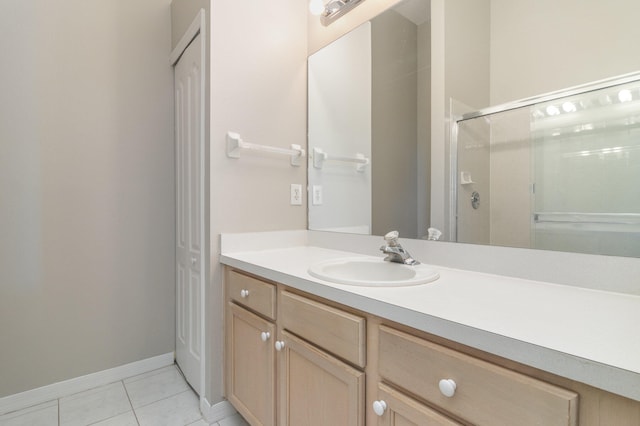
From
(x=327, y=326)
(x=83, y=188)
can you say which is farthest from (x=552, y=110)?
(x=83, y=188)

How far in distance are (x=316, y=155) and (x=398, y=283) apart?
112cm

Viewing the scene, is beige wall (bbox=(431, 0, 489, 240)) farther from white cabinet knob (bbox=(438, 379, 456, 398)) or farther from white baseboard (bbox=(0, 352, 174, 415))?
white baseboard (bbox=(0, 352, 174, 415))

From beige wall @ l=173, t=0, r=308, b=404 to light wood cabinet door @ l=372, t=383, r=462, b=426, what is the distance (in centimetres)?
99

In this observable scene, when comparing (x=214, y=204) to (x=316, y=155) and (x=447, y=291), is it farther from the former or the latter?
(x=447, y=291)

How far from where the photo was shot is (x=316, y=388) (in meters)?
0.96

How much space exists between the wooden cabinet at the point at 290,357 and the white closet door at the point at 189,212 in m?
0.29

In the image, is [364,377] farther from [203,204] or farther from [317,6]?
[317,6]

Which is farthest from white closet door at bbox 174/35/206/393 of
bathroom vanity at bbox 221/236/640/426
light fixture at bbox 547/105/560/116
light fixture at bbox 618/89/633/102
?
light fixture at bbox 618/89/633/102

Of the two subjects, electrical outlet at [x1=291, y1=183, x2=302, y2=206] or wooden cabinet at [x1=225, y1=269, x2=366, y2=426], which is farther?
electrical outlet at [x1=291, y1=183, x2=302, y2=206]

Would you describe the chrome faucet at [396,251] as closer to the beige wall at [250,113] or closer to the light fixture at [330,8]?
the beige wall at [250,113]

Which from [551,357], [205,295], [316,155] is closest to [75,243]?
[205,295]

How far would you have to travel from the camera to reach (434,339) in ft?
2.16

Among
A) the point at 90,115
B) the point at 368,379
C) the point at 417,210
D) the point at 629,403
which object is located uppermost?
the point at 90,115

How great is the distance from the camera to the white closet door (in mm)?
1582
